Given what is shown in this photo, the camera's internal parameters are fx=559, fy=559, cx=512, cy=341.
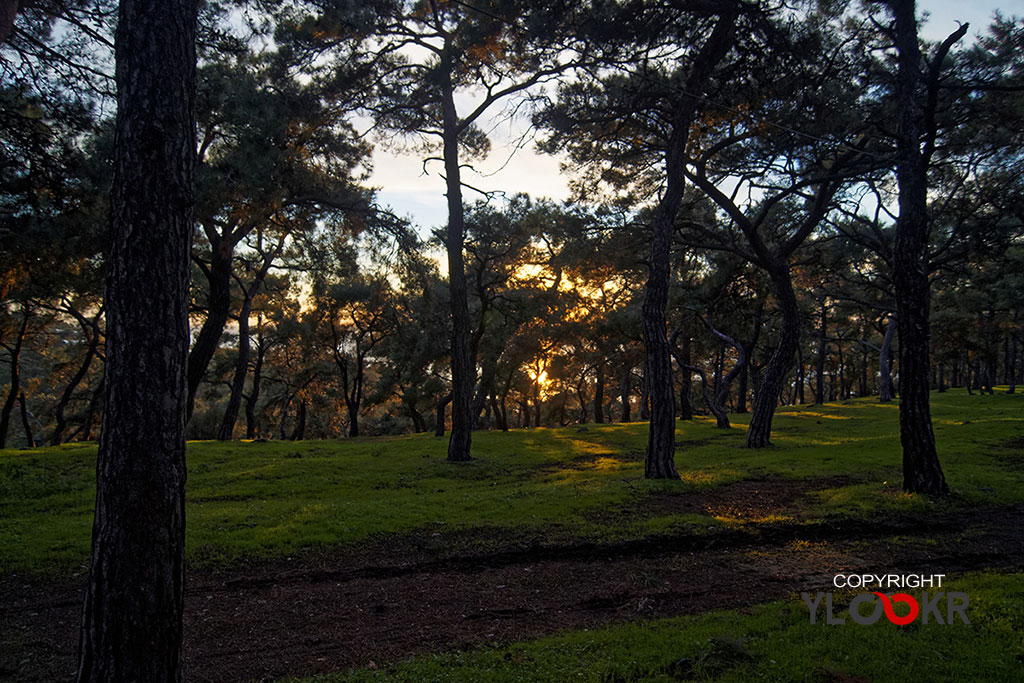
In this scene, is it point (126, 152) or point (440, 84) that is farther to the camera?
point (440, 84)

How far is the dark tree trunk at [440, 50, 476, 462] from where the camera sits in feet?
52.4

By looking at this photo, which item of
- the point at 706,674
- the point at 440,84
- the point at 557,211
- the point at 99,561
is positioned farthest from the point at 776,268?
the point at 99,561

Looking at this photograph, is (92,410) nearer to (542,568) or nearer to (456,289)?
(456,289)

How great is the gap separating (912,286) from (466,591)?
9.70 meters

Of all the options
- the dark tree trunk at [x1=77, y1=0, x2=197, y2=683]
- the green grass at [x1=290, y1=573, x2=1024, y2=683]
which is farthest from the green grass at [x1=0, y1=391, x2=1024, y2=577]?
the dark tree trunk at [x1=77, y1=0, x2=197, y2=683]

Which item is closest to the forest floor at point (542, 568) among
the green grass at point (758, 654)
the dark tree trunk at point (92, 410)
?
the green grass at point (758, 654)

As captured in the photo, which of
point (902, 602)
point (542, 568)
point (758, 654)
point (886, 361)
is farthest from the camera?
point (886, 361)

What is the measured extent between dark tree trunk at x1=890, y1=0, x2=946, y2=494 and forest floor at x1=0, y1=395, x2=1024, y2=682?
0.67m

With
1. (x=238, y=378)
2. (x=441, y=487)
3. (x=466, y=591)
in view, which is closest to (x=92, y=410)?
(x=238, y=378)

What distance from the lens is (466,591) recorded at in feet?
21.9

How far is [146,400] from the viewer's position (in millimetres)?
3740

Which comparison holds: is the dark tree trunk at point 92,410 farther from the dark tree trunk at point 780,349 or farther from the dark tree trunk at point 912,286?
the dark tree trunk at point 912,286

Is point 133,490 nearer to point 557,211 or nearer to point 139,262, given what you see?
point 139,262

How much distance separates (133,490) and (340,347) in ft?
116
